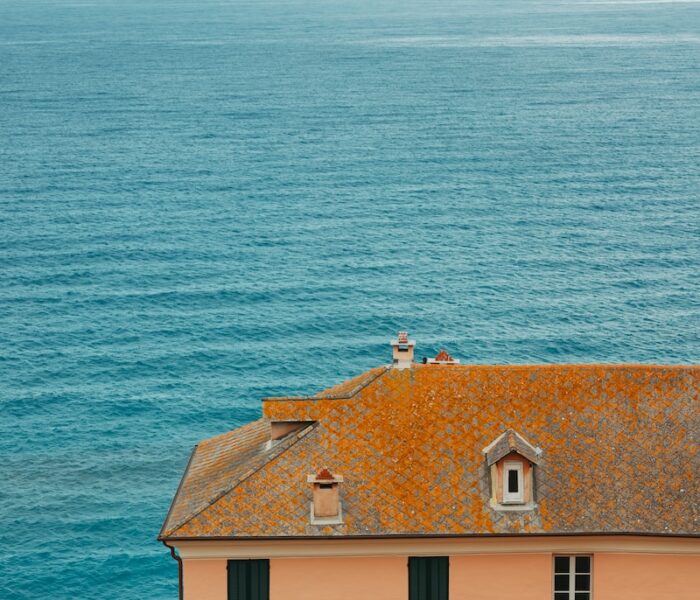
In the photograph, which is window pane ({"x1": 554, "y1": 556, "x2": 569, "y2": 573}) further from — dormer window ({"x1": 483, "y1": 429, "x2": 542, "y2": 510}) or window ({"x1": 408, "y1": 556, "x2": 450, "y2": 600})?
window ({"x1": 408, "y1": 556, "x2": 450, "y2": 600})

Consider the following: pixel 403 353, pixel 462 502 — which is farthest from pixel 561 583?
pixel 403 353

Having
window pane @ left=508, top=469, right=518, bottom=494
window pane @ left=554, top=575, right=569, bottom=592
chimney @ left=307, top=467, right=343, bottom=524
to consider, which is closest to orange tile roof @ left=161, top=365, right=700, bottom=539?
chimney @ left=307, top=467, right=343, bottom=524

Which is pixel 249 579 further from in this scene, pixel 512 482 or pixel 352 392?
pixel 512 482

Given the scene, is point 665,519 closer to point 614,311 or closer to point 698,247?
point 614,311

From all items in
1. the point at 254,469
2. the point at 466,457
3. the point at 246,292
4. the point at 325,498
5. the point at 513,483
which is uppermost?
A: the point at 246,292

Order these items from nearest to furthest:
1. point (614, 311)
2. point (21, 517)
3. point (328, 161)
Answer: point (21, 517) → point (614, 311) → point (328, 161)

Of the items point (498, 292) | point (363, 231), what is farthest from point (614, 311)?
point (363, 231)
